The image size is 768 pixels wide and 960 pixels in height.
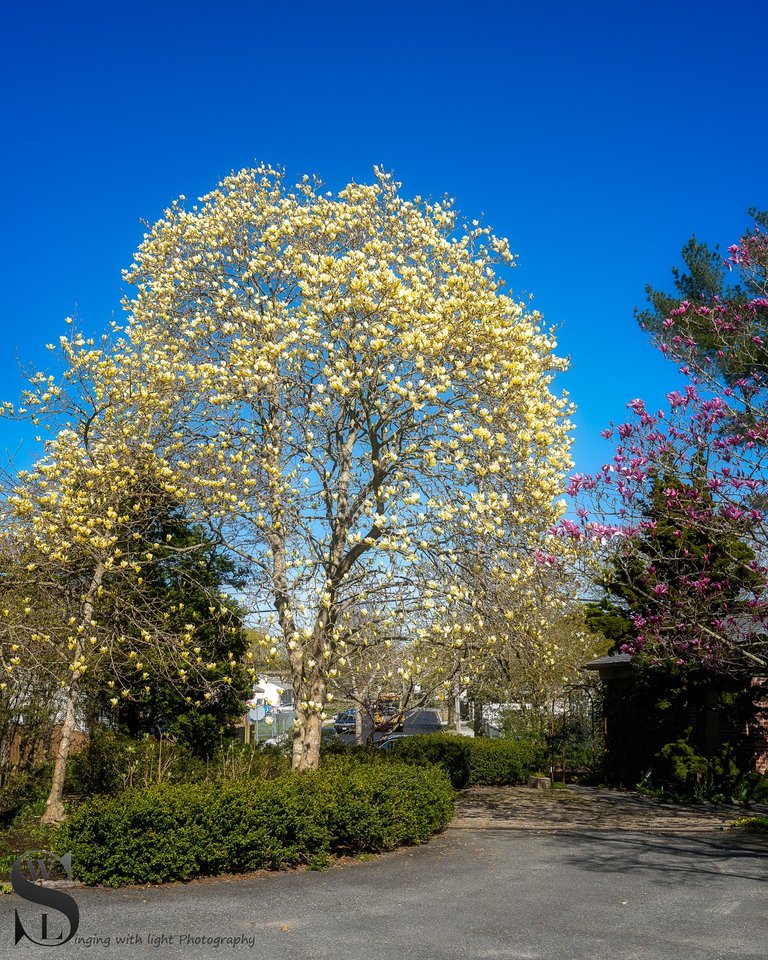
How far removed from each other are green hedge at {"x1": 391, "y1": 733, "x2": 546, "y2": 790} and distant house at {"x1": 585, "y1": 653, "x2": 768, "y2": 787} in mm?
2060

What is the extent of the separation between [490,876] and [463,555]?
417 centimetres

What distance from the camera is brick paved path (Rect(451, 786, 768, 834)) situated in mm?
14422

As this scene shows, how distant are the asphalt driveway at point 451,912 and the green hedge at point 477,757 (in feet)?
29.9

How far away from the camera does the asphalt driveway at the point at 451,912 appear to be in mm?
7273

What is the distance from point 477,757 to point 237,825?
489 inches

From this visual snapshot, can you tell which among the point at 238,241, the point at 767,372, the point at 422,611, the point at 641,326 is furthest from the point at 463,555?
the point at 641,326

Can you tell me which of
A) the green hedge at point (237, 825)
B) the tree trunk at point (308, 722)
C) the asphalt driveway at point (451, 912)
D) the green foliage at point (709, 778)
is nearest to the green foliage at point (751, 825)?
the asphalt driveway at point (451, 912)

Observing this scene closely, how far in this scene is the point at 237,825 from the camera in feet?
32.4

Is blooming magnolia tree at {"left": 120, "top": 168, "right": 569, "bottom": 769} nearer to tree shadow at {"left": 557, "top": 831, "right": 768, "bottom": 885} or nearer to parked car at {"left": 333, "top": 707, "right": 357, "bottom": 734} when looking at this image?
tree shadow at {"left": 557, "top": 831, "right": 768, "bottom": 885}

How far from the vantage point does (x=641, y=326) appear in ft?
61.0

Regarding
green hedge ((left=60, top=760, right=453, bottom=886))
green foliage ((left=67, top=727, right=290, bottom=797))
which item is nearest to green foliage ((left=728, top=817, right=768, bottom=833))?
green hedge ((left=60, top=760, right=453, bottom=886))

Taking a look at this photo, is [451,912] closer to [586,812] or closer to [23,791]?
[586,812]

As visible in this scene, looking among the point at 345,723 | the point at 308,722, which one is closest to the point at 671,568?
the point at 308,722

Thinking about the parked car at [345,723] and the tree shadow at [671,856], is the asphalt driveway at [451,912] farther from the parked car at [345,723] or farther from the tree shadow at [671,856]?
the parked car at [345,723]
